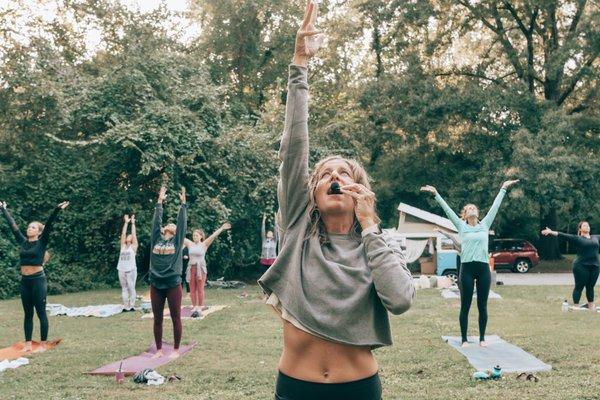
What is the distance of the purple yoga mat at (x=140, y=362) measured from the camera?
25.2 ft

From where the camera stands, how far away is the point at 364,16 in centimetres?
2869

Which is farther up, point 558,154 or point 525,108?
point 525,108

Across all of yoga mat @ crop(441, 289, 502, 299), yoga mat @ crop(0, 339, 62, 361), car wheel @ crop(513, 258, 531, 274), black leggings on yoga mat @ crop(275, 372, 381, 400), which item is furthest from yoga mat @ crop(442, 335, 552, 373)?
car wheel @ crop(513, 258, 531, 274)

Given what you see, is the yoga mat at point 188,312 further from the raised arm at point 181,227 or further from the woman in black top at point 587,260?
the woman in black top at point 587,260

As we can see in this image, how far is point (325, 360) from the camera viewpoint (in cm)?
254

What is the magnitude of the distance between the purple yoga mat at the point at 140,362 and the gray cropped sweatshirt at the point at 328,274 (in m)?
5.67

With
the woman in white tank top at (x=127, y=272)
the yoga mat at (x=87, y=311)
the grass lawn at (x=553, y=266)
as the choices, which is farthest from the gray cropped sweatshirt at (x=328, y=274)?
the grass lawn at (x=553, y=266)

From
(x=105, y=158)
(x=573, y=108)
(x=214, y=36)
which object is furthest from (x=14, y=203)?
(x=573, y=108)

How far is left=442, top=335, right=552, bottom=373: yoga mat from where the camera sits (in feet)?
24.7

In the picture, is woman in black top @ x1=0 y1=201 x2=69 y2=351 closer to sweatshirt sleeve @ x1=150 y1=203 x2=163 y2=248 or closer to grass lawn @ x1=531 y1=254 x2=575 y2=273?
sweatshirt sleeve @ x1=150 y1=203 x2=163 y2=248

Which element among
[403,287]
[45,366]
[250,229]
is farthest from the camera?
[250,229]

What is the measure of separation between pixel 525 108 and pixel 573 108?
4.92 m

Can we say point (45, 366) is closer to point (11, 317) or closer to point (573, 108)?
point (11, 317)

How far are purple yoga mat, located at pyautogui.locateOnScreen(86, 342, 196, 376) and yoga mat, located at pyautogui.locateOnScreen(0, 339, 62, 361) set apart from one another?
1678 mm
